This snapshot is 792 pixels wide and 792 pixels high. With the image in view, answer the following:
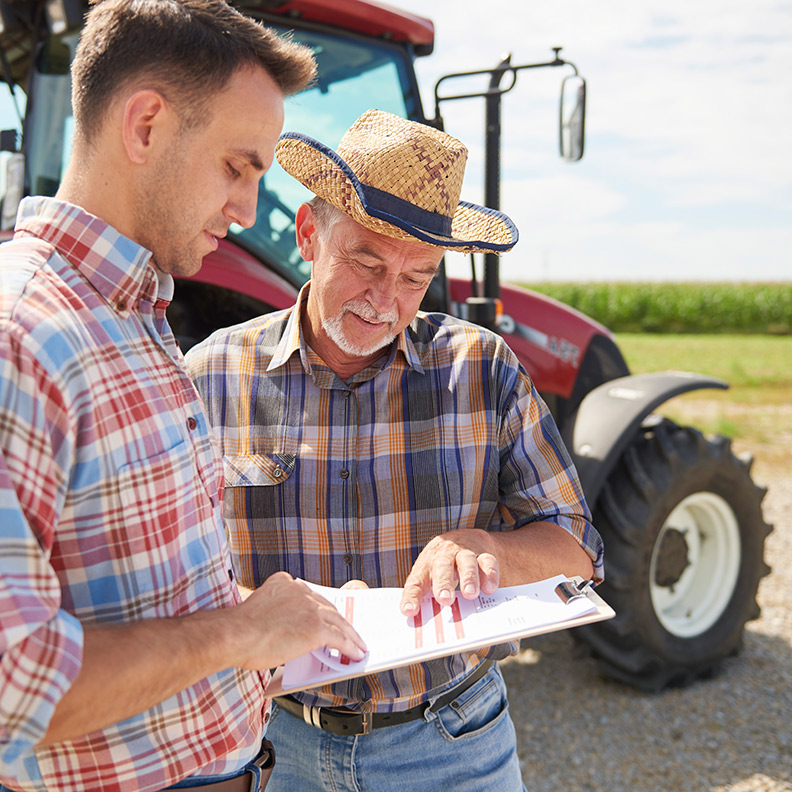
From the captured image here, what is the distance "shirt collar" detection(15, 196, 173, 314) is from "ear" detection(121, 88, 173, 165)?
103mm

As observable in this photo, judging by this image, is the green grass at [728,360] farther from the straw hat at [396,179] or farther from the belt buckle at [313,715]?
the belt buckle at [313,715]

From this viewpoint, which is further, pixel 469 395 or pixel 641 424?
pixel 641 424

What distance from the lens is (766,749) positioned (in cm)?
303

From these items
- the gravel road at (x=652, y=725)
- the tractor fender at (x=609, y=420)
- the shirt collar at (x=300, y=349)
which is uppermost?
the shirt collar at (x=300, y=349)

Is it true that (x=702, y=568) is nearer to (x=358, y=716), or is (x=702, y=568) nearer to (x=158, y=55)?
(x=358, y=716)

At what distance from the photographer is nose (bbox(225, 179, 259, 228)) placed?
41.8 inches

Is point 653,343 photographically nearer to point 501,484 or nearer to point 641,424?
point 641,424

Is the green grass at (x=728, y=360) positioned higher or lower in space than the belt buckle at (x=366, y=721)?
lower

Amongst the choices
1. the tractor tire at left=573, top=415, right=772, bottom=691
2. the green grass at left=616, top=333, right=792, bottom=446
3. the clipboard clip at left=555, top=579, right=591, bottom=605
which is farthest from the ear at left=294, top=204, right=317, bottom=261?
the green grass at left=616, top=333, right=792, bottom=446

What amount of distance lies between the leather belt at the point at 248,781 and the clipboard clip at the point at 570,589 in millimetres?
525

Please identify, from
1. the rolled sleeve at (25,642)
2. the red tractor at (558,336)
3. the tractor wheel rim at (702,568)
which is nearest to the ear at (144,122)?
the rolled sleeve at (25,642)

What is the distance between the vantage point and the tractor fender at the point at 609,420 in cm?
314

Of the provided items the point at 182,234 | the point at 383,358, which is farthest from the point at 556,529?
the point at 182,234

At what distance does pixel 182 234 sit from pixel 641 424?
2772 mm
